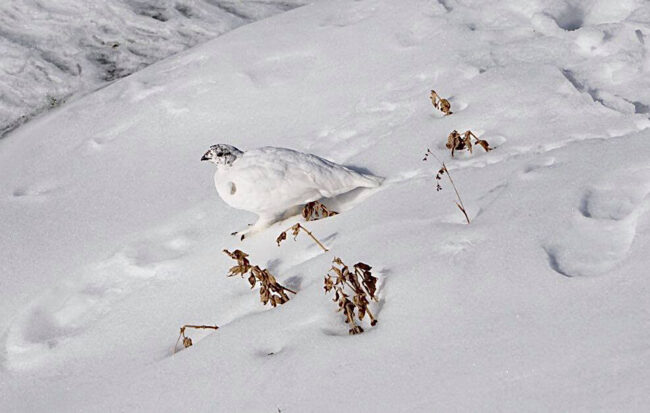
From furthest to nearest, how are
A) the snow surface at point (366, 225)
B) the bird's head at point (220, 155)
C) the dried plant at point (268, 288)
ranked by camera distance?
the bird's head at point (220, 155)
the dried plant at point (268, 288)
the snow surface at point (366, 225)

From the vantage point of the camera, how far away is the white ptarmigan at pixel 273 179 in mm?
3160

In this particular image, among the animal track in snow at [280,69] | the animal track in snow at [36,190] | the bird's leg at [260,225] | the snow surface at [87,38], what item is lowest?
the snow surface at [87,38]

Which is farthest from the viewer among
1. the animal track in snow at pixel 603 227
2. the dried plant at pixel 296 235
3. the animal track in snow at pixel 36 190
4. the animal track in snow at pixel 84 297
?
the animal track in snow at pixel 36 190

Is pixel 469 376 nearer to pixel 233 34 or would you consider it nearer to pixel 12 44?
pixel 233 34

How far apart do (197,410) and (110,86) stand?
331cm

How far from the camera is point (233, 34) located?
5.36 meters

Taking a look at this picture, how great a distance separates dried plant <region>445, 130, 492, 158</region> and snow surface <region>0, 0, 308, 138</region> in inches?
115

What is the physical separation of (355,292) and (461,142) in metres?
1.18

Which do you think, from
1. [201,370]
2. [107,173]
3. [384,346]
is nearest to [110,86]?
[107,173]

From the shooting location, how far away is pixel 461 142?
3.46 meters

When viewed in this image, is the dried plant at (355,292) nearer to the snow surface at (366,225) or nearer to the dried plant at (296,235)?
the snow surface at (366,225)

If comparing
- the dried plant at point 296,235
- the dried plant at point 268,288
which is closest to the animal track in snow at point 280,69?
the dried plant at point 296,235

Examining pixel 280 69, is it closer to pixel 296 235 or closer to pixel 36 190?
pixel 36 190

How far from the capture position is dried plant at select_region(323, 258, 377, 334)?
2.46m
